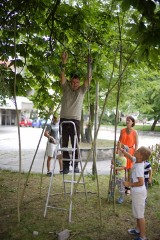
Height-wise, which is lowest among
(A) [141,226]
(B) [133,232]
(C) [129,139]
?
(B) [133,232]

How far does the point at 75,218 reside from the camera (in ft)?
15.4

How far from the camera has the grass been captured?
13.4 ft

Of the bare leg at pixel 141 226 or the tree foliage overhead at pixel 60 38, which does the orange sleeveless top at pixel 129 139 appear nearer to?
the tree foliage overhead at pixel 60 38

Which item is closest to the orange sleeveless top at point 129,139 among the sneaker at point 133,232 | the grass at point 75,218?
the grass at point 75,218

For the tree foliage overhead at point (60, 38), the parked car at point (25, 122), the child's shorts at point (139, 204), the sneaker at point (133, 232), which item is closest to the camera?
the child's shorts at point (139, 204)

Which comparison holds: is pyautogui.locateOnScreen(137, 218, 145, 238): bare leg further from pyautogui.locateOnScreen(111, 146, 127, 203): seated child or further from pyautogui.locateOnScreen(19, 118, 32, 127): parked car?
pyautogui.locateOnScreen(19, 118, 32, 127): parked car

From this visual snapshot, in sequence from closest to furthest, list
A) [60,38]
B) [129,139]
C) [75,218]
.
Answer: [75,218] < [60,38] < [129,139]

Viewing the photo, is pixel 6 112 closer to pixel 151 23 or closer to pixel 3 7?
pixel 3 7

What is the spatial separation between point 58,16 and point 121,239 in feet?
12.8

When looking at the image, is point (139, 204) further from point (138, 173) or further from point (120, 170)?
point (120, 170)

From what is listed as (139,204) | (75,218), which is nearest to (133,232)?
(139,204)

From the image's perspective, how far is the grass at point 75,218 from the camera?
4.09 meters

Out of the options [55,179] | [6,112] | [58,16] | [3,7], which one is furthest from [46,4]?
[6,112]

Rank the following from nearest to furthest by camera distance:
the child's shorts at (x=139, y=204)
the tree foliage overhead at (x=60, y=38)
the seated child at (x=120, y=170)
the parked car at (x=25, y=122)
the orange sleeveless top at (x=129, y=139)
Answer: the child's shorts at (x=139, y=204) → the tree foliage overhead at (x=60, y=38) → the seated child at (x=120, y=170) → the orange sleeveless top at (x=129, y=139) → the parked car at (x=25, y=122)
